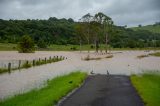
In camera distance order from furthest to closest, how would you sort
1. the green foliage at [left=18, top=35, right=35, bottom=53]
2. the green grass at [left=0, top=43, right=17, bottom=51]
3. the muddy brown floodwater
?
the green grass at [left=0, top=43, right=17, bottom=51], the green foliage at [left=18, top=35, right=35, bottom=53], the muddy brown floodwater

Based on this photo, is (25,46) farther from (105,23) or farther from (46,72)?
(46,72)

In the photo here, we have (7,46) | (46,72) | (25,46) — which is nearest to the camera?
(46,72)

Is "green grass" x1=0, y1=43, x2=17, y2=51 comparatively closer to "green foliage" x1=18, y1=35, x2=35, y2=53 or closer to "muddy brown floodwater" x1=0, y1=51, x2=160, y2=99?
"green foliage" x1=18, y1=35, x2=35, y2=53

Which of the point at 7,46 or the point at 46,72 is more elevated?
the point at 7,46

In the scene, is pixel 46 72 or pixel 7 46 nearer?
pixel 46 72

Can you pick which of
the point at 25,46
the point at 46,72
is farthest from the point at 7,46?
the point at 46,72

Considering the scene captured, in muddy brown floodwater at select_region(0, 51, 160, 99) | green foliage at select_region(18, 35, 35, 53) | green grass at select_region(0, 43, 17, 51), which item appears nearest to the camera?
muddy brown floodwater at select_region(0, 51, 160, 99)

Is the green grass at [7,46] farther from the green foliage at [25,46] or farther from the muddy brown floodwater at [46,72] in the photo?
the muddy brown floodwater at [46,72]

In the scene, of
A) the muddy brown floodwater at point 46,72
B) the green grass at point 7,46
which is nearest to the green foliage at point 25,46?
the green grass at point 7,46

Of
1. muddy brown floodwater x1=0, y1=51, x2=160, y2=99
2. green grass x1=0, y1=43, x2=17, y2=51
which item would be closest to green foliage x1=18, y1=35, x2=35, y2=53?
green grass x1=0, y1=43, x2=17, y2=51

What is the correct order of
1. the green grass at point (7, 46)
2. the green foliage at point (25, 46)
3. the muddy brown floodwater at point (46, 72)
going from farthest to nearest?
the green grass at point (7, 46), the green foliage at point (25, 46), the muddy brown floodwater at point (46, 72)

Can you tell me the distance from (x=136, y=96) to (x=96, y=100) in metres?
3.50

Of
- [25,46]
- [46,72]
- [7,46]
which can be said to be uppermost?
[25,46]

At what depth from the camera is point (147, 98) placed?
22109 mm
